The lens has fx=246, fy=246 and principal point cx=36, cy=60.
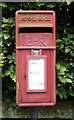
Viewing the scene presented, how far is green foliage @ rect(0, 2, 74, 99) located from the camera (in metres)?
3.77

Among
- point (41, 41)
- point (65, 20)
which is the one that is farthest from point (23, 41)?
point (65, 20)

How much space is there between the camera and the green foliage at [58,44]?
377cm

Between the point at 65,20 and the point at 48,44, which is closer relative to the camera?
the point at 48,44

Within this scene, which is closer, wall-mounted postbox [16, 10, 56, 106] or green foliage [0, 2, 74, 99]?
wall-mounted postbox [16, 10, 56, 106]

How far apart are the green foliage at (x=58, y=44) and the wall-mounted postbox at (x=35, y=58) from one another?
2.55ft

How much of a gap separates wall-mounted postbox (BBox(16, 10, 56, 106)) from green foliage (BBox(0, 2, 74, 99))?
0.78 metres

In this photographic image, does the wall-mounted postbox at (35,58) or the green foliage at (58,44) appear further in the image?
the green foliage at (58,44)

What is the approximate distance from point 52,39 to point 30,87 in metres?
0.63

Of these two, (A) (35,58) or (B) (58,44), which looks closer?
(A) (35,58)

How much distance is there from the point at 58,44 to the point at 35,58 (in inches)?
42.0

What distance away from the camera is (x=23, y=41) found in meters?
2.92

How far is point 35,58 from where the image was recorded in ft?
9.53

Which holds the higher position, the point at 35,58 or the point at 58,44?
the point at 58,44

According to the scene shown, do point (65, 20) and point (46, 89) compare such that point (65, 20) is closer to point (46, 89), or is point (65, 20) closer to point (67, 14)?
point (67, 14)
